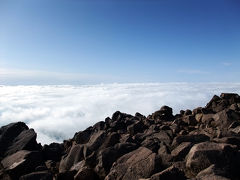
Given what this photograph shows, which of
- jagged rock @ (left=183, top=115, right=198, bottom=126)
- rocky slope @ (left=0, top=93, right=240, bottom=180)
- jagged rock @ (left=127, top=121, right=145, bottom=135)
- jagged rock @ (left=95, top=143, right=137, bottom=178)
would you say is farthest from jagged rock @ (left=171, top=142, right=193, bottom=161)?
jagged rock @ (left=127, top=121, right=145, bottom=135)

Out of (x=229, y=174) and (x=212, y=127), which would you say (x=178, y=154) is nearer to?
(x=229, y=174)

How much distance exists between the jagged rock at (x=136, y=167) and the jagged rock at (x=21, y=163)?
22.3 feet

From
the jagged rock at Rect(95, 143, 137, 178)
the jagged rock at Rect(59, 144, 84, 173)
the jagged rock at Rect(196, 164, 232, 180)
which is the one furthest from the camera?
the jagged rock at Rect(59, 144, 84, 173)

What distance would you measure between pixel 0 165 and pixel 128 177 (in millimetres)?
10874

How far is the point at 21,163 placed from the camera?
15961mm

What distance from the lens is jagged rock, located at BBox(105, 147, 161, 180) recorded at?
1169 cm

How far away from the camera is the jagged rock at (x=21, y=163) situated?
1562 centimetres

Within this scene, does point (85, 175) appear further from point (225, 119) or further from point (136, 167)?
point (225, 119)

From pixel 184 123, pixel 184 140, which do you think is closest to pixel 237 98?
pixel 184 123

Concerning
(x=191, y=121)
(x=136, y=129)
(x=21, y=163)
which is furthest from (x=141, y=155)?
(x=191, y=121)

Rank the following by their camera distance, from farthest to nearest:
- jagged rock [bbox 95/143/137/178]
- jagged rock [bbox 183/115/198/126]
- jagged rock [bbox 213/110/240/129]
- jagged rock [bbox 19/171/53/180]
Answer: jagged rock [bbox 183/115/198/126] < jagged rock [bbox 213/110/240/129] < jagged rock [bbox 95/143/137/178] < jagged rock [bbox 19/171/53/180]

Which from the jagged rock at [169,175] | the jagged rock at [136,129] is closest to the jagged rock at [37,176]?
the jagged rock at [169,175]

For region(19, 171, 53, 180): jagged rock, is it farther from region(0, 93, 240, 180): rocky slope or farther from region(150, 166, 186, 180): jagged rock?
region(150, 166, 186, 180): jagged rock

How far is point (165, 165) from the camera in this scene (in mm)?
12078
